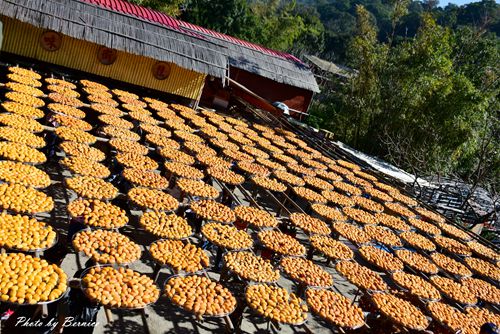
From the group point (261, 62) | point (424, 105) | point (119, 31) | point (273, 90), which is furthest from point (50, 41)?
point (424, 105)

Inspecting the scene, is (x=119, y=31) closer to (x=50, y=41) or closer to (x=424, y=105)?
(x=50, y=41)

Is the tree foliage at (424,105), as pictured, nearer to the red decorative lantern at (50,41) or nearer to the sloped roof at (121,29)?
the sloped roof at (121,29)

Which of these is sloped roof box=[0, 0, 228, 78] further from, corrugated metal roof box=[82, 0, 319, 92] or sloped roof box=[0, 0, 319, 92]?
corrugated metal roof box=[82, 0, 319, 92]

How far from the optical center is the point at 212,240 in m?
7.23

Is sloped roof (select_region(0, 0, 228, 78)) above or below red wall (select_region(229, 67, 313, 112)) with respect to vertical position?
above

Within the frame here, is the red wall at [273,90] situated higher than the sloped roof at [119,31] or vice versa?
the sloped roof at [119,31]

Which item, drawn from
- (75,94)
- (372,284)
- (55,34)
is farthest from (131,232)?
(55,34)

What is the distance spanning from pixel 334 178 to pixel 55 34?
11.3 metres

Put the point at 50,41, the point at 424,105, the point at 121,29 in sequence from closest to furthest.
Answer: the point at 50,41 → the point at 121,29 → the point at 424,105

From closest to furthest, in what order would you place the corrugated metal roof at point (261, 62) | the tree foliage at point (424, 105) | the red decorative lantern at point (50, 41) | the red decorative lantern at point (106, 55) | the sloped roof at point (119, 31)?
the sloped roof at point (119, 31), the red decorative lantern at point (50, 41), the red decorative lantern at point (106, 55), the tree foliage at point (424, 105), the corrugated metal roof at point (261, 62)

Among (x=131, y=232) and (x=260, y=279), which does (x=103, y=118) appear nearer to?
(x=131, y=232)

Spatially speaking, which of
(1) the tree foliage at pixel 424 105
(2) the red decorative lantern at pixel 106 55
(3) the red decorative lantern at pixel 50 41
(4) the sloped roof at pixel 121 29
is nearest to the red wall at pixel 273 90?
(1) the tree foliage at pixel 424 105

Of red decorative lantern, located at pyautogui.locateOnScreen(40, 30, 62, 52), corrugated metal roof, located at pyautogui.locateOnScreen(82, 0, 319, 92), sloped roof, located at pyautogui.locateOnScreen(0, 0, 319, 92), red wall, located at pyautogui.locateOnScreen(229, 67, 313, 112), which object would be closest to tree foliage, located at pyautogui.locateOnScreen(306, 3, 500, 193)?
red wall, located at pyautogui.locateOnScreen(229, 67, 313, 112)

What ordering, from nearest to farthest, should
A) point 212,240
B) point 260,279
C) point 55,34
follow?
point 260,279 < point 212,240 < point 55,34
